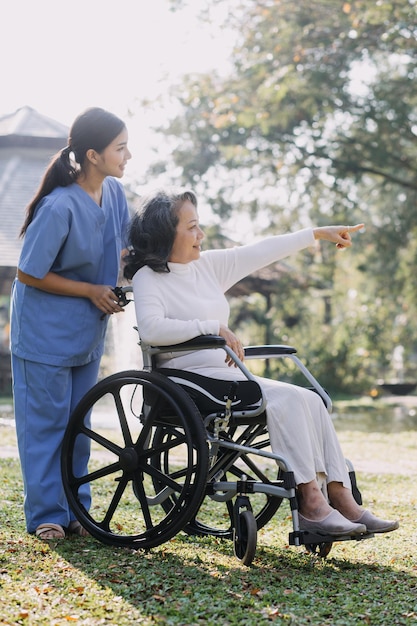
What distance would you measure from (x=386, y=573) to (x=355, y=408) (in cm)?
1126

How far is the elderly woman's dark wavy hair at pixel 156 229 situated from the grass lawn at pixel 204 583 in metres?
1.04

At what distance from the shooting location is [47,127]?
17.4 m

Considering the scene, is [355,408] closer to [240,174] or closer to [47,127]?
[240,174]

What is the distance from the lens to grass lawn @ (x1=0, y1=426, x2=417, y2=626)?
249 centimetres

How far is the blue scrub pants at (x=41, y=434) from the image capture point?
350cm

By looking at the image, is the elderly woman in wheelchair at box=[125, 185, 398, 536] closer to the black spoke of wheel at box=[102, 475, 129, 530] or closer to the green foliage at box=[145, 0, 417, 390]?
the black spoke of wheel at box=[102, 475, 129, 530]

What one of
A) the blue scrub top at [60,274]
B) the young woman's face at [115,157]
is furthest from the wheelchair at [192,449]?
the young woman's face at [115,157]

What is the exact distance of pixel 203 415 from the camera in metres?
3.19

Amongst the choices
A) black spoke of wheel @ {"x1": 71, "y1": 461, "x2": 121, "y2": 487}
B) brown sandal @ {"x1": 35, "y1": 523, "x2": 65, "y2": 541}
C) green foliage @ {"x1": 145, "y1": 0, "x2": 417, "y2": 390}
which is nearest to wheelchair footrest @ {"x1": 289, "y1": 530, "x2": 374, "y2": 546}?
black spoke of wheel @ {"x1": 71, "y1": 461, "x2": 121, "y2": 487}

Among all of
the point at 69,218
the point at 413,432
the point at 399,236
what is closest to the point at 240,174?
the point at 399,236

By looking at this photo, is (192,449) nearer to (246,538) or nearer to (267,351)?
(246,538)

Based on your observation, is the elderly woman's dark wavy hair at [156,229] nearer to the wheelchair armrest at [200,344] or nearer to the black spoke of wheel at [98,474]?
the wheelchair armrest at [200,344]

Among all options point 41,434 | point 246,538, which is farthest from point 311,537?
point 41,434

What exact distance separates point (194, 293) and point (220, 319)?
0.14 meters
